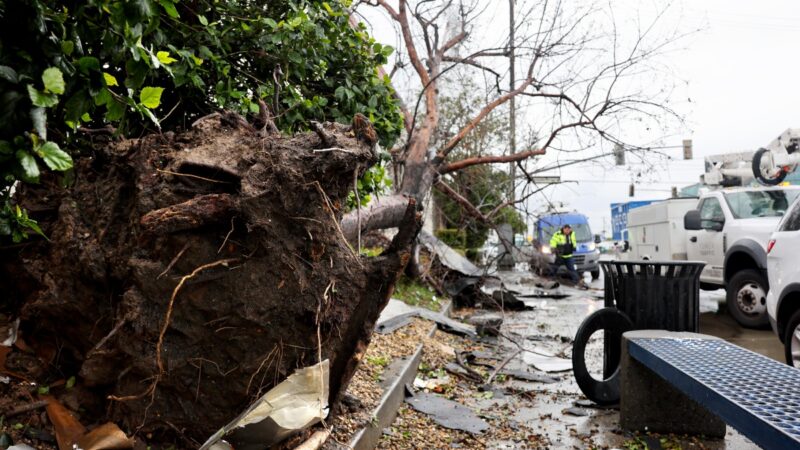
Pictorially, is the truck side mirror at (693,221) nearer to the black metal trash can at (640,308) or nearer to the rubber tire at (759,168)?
the rubber tire at (759,168)

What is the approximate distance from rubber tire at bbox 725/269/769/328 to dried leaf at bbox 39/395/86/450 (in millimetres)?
9672

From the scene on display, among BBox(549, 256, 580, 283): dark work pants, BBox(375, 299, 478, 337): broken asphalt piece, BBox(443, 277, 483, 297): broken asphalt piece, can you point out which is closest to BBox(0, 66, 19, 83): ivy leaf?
BBox(375, 299, 478, 337): broken asphalt piece

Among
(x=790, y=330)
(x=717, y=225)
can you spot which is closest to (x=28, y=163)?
(x=790, y=330)

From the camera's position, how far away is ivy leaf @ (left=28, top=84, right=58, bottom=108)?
6.71ft

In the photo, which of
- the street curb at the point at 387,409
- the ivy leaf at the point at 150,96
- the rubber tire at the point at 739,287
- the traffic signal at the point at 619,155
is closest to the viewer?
the ivy leaf at the point at 150,96

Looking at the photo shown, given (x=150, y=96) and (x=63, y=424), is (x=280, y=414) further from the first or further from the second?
(x=150, y=96)

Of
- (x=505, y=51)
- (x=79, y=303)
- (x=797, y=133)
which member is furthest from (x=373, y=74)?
(x=797, y=133)

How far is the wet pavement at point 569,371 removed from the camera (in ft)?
15.5

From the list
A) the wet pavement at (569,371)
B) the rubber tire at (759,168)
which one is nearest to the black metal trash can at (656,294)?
the wet pavement at (569,371)

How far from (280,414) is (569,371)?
530cm

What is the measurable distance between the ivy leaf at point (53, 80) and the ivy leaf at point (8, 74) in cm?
10

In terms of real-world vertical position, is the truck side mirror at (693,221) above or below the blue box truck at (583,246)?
above

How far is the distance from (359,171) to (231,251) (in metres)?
0.83

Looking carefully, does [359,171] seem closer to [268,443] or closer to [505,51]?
[268,443]
